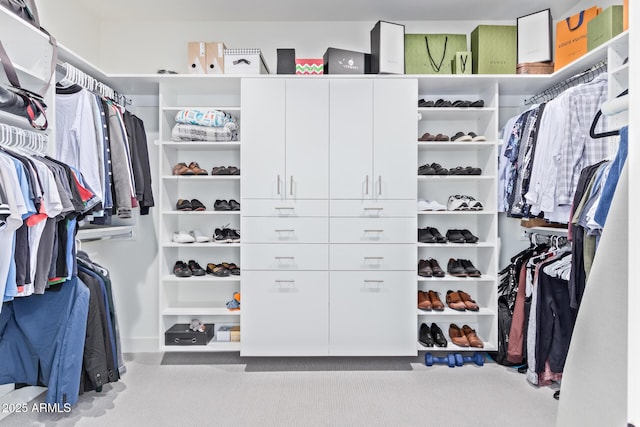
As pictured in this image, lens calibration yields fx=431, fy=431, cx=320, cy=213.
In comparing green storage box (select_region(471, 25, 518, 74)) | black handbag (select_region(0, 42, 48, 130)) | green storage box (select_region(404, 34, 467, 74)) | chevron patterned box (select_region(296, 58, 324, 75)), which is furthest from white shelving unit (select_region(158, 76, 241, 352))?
green storage box (select_region(471, 25, 518, 74))

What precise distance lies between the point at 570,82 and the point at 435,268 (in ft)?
5.30

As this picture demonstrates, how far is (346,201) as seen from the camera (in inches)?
123

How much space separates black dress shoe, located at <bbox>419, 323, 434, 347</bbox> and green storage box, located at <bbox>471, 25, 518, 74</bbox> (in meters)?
2.01

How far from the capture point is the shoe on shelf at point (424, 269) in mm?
3221

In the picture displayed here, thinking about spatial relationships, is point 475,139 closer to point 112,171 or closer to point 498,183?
point 498,183

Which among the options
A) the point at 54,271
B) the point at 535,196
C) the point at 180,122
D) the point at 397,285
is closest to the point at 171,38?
the point at 180,122

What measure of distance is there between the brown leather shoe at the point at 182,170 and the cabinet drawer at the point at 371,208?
1.10 meters

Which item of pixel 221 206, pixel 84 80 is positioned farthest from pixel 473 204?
pixel 84 80

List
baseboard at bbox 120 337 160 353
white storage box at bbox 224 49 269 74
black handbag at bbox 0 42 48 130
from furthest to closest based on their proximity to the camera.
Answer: baseboard at bbox 120 337 160 353, white storage box at bbox 224 49 269 74, black handbag at bbox 0 42 48 130

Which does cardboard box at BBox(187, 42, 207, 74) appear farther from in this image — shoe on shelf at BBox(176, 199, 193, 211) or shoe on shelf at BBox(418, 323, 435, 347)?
shoe on shelf at BBox(418, 323, 435, 347)

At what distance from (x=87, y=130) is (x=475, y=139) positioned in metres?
2.67

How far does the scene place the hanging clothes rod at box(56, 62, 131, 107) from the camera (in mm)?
2666

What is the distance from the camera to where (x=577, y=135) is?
2.55 meters

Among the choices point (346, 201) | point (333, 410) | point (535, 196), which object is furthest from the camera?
point (346, 201)
